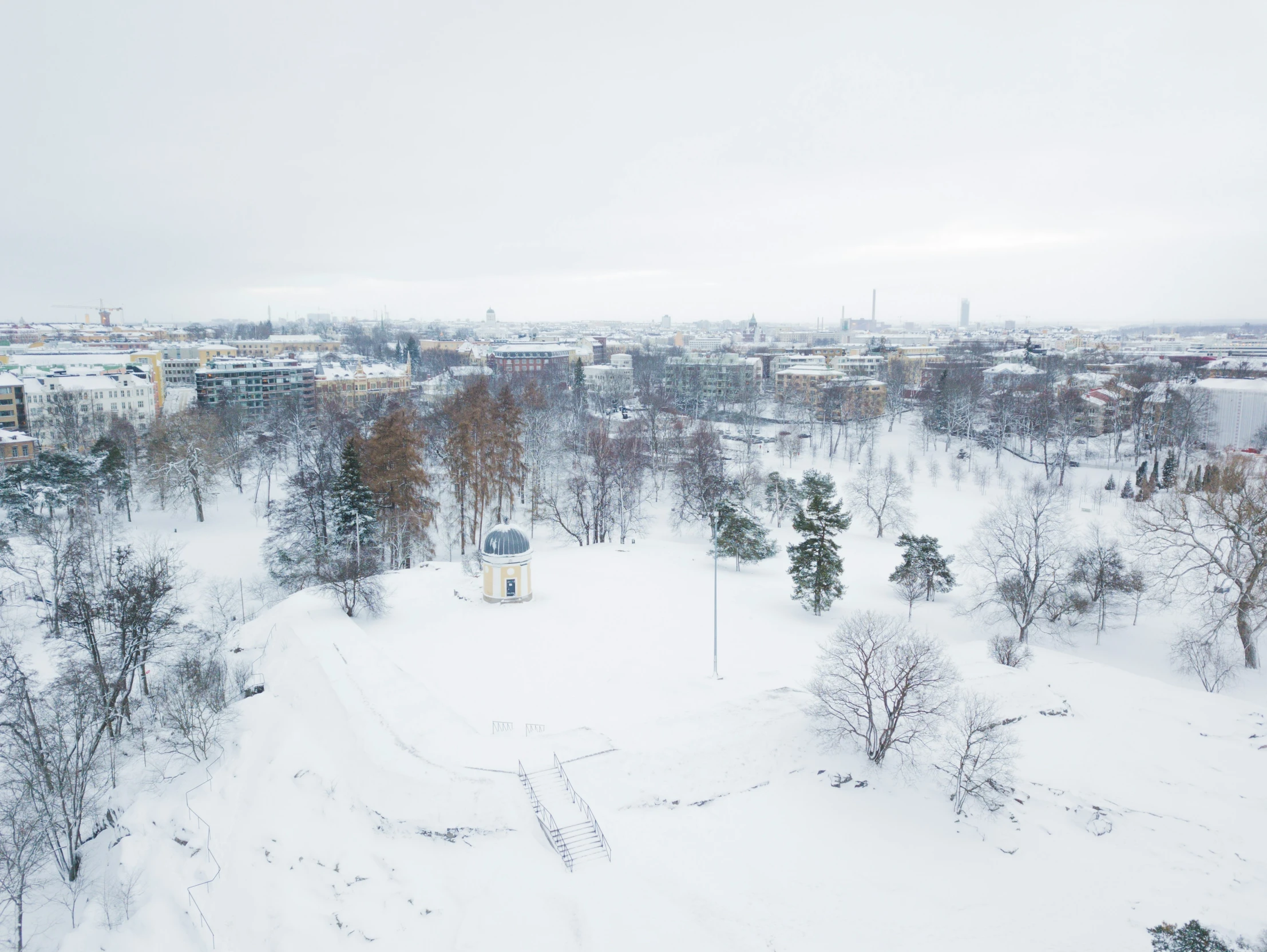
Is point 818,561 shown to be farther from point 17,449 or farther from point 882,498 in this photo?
point 17,449

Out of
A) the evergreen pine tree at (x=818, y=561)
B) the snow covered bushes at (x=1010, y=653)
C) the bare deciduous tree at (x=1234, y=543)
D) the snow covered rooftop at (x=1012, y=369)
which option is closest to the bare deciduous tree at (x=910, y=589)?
the evergreen pine tree at (x=818, y=561)

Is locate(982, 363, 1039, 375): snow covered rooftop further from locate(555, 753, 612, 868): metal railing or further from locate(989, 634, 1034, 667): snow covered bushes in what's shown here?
locate(555, 753, 612, 868): metal railing

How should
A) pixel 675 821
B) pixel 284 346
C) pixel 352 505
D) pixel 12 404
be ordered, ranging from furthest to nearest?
1. pixel 284 346
2. pixel 12 404
3. pixel 352 505
4. pixel 675 821

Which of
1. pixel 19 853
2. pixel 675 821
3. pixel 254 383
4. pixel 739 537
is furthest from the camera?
pixel 254 383

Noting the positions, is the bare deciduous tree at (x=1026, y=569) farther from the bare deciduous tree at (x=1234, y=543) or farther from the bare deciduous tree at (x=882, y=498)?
the bare deciduous tree at (x=882, y=498)

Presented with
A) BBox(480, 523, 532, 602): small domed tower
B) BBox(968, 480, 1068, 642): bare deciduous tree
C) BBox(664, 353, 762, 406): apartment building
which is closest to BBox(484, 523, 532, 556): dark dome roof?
BBox(480, 523, 532, 602): small domed tower

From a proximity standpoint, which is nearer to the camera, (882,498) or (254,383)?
(882,498)

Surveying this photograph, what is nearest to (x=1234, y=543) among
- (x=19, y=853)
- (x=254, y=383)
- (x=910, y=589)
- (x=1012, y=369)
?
(x=910, y=589)
